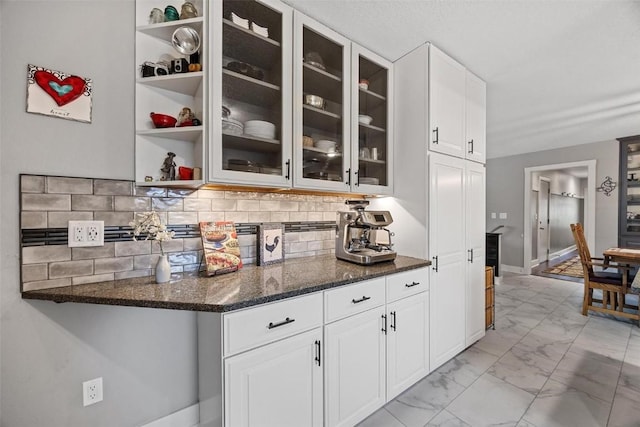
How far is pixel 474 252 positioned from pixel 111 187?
109 inches

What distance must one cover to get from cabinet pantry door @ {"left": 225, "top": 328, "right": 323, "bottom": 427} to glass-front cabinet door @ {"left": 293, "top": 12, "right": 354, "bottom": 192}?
924 mm

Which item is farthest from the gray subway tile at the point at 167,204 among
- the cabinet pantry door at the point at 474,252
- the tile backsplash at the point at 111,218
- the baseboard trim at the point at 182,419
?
the cabinet pantry door at the point at 474,252

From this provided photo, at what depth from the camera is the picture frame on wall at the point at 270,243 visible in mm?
1776

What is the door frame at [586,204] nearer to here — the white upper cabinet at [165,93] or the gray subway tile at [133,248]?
the white upper cabinet at [165,93]

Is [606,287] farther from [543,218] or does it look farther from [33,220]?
[33,220]

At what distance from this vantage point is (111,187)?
1344 mm

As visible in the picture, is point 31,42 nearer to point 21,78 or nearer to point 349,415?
point 21,78

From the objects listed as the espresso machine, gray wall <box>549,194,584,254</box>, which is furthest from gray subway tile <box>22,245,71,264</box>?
gray wall <box>549,194,584,254</box>

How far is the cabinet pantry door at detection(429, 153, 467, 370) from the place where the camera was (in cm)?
200

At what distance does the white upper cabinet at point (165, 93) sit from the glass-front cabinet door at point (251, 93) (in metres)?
0.07

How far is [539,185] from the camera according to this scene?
573cm

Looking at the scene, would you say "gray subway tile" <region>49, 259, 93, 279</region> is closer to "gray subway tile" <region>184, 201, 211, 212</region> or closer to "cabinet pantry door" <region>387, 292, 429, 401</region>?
"gray subway tile" <region>184, 201, 211, 212</region>

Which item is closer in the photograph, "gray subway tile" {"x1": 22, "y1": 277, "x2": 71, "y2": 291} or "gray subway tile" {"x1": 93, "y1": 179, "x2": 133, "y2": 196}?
"gray subway tile" {"x1": 22, "y1": 277, "x2": 71, "y2": 291}

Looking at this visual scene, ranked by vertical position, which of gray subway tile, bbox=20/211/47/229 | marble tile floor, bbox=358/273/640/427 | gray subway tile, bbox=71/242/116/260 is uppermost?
gray subway tile, bbox=20/211/47/229
